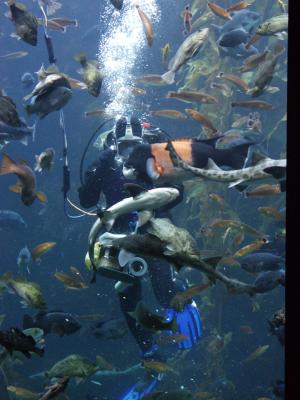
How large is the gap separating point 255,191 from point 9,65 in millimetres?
21996

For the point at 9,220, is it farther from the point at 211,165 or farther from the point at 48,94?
the point at 211,165

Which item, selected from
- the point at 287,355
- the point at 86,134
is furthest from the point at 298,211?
the point at 86,134

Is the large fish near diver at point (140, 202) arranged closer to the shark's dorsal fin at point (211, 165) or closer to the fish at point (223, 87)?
the shark's dorsal fin at point (211, 165)

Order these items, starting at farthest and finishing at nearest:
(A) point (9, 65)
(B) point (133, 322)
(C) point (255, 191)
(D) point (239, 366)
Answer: (A) point (9, 65), (D) point (239, 366), (B) point (133, 322), (C) point (255, 191)

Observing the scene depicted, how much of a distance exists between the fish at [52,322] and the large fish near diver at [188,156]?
2016 mm

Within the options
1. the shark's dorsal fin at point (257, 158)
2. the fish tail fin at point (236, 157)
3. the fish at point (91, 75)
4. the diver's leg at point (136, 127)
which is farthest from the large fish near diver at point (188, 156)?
the diver's leg at point (136, 127)

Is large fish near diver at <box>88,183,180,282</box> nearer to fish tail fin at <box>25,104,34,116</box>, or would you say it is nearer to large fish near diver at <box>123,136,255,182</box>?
large fish near diver at <box>123,136,255,182</box>

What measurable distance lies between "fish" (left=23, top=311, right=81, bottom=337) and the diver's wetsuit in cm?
99

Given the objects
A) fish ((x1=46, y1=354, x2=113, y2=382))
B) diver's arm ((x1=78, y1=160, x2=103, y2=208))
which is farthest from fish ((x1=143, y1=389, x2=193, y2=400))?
diver's arm ((x1=78, y1=160, x2=103, y2=208))

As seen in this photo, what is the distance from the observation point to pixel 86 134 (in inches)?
755

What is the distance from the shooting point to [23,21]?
3357 millimetres

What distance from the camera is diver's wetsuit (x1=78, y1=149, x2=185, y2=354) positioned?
4.61 m

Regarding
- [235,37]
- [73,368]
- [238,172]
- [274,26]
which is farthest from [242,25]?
[73,368]

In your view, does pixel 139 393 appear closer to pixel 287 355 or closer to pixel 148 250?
pixel 148 250
